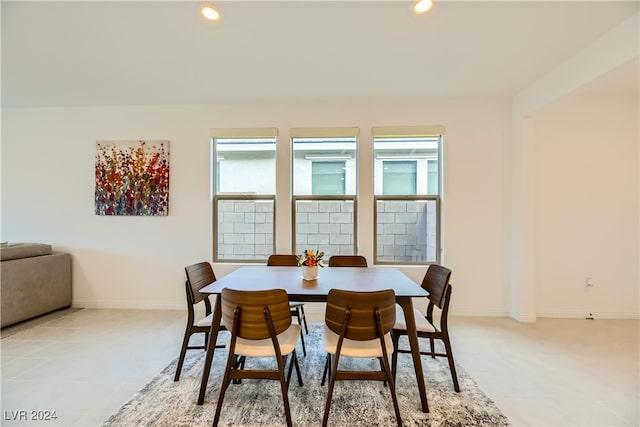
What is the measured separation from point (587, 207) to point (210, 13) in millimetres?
4496

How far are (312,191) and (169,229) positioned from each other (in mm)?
1970

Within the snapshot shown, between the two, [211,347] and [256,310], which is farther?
[211,347]

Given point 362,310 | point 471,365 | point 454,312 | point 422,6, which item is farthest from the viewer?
point 454,312

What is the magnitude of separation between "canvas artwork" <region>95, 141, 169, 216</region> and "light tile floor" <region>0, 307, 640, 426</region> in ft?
4.56

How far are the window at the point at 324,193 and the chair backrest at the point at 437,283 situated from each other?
145 cm

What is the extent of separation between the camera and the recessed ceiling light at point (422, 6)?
187cm

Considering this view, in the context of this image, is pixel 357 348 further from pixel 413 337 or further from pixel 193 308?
pixel 193 308

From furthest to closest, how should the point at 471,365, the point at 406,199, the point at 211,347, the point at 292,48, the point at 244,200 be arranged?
1. the point at 244,200
2. the point at 406,199
3. the point at 292,48
4. the point at 471,365
5. the point at 211,347

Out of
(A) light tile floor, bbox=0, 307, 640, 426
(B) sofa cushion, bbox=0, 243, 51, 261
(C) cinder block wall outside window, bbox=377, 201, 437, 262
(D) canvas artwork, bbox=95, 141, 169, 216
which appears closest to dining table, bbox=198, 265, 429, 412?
(A) light tile floor, bbox=0, 307, 640, 426

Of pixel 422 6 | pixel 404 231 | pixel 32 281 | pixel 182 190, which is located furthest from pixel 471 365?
pixel 32 281

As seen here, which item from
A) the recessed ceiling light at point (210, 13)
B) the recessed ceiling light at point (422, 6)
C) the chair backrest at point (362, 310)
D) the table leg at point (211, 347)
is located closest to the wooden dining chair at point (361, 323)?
the chair backrest at point (362, 310)

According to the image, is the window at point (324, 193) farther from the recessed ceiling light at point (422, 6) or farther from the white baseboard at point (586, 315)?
the white baseboard at point (586, 315)

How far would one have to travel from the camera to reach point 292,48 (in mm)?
2404

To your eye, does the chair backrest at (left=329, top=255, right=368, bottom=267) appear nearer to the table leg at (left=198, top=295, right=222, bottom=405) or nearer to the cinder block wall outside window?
the cinder block wall outside window
